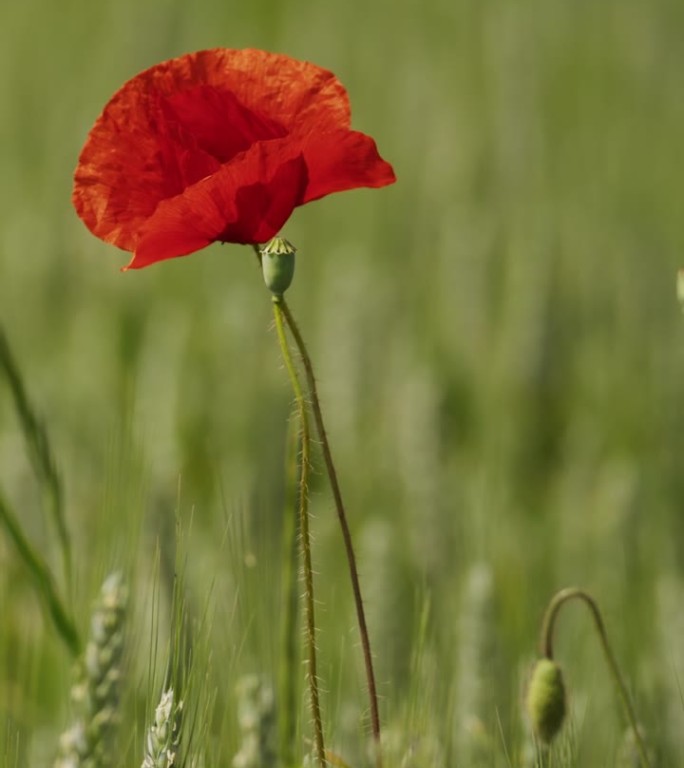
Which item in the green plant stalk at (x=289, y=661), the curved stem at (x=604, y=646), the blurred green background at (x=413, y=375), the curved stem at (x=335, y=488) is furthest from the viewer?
the blurred green background at (x=413, y=375)

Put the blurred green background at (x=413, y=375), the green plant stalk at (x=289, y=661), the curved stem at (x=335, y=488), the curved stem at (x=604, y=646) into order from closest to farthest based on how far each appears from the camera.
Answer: the curved stem at (x=335, y=488) → the curved stem at (x=604, y=646) → the green plant stalk at (x=289, y=661) → the blurred green background at (x=413, y=375)

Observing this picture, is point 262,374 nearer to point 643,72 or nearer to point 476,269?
point 476,269

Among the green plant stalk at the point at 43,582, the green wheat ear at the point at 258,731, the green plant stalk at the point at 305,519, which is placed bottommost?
the green wheat ear at the point at 258,731

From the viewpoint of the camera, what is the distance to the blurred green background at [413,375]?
1.25 meters

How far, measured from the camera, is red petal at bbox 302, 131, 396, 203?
78 cm

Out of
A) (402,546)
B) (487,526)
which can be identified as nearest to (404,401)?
(402,546)

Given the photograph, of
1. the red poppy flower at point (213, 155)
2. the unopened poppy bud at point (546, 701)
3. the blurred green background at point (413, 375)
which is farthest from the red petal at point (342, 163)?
the unopened poppy bud at point (546, 701)

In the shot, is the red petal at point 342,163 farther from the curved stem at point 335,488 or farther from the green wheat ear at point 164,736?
the green wheat ear at point 164,736

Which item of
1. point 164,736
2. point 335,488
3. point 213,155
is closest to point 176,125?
point 213,155

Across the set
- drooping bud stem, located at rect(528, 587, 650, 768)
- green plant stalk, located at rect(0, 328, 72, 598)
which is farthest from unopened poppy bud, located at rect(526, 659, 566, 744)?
green plant stalk, located at rect(0, 328, 72, 598)

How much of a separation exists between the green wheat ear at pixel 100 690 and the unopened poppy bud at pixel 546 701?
248 mm

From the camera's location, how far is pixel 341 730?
1130 mm

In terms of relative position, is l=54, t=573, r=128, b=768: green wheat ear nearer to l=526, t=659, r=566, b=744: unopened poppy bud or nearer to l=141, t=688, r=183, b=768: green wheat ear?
l=141, t=688, r=183, b=768: green wheat ear

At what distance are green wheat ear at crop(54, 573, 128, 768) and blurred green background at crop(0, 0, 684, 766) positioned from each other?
0.07 feet
